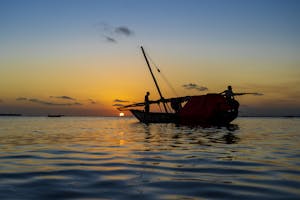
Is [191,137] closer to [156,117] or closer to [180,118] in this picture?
[180,118]

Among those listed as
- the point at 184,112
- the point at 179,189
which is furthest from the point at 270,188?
the point at 184,112

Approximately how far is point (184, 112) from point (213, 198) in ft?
126

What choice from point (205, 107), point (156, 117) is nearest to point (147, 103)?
point (156, 117)

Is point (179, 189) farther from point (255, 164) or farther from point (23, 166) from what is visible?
point (23, 166)

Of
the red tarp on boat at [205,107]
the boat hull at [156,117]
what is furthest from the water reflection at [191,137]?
the boat hull at [156,117]

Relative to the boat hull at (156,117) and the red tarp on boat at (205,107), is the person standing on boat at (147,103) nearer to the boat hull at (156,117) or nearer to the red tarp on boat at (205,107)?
the boat hull at (156,117)

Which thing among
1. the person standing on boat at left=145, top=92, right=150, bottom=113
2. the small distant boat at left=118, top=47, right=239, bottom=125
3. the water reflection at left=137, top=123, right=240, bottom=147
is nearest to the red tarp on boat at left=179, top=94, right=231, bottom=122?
the small distant boat at left=118, top=47, right=239, bottom=125

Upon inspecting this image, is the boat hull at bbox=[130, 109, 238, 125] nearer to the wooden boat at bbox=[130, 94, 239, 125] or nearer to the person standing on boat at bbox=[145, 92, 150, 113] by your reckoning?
Answer: the wooden boat at bbox=[130, 94, 239, 125]

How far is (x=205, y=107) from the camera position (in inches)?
1615

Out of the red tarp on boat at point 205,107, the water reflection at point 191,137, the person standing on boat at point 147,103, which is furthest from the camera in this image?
the person standing on boat at point 147,103

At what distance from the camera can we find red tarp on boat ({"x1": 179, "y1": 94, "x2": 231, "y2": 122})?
40625 millimetres

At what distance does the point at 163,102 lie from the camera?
4797cm

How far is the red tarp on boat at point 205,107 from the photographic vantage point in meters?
40.6

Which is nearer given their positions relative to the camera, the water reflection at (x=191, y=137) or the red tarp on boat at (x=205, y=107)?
the water reflection at (x=191, y=137)
